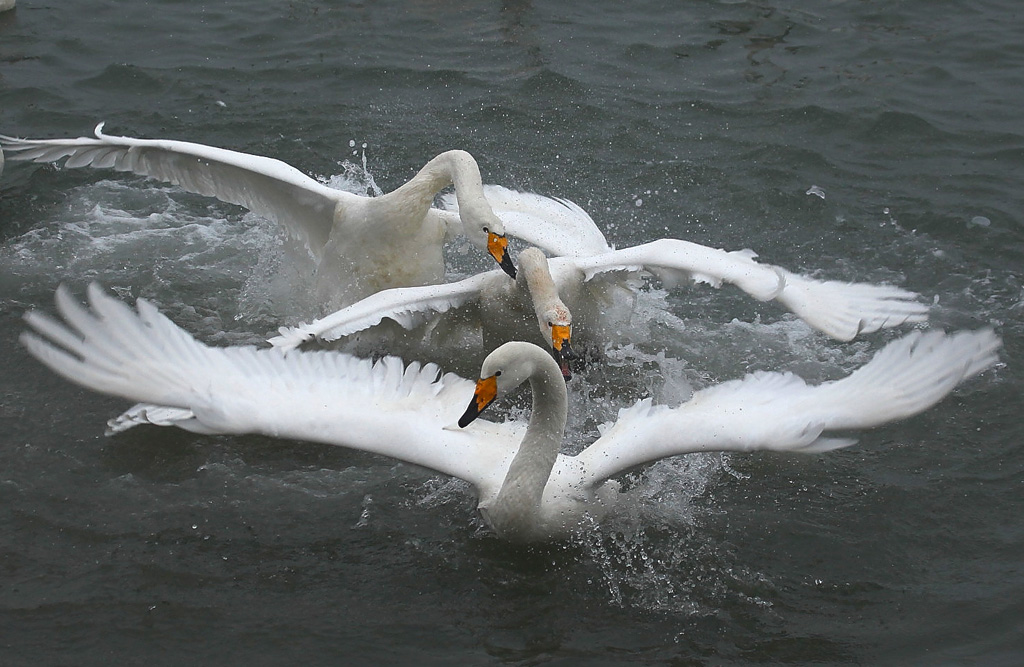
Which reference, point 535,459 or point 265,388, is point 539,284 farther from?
point 265,388

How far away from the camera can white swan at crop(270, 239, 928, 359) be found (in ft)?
20.4

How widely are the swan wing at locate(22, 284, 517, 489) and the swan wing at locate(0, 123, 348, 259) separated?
1.85 meters

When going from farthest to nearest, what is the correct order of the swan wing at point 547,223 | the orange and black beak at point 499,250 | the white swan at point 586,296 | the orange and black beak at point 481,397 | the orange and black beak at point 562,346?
the swan wing at point 547,223 → the orange and black beak at point 499,250 → the white swan at point 586,296 → the orange and black beak at point 562,346 → the orange and black beak at point 481,397

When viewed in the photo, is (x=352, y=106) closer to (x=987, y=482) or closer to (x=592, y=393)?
(x=592, y=393)

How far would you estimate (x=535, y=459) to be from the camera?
17.8 ft

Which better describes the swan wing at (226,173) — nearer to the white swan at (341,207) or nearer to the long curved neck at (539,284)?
the white swan at (341,207)

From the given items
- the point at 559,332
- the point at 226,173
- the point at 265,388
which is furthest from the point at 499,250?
the point at 226,173

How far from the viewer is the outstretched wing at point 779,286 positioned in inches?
247

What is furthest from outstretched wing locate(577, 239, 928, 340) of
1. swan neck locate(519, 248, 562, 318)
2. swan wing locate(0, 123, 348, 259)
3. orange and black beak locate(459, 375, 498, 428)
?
swan wing locate(0, 123, 348, 259)

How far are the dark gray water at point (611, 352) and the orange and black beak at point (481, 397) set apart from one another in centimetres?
84

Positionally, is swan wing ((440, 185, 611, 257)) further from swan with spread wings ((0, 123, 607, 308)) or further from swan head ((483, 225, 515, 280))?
swan head ((483, 225, 515, 280))

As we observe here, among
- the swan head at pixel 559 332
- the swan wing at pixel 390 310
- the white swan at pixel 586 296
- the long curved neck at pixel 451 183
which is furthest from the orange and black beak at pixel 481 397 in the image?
the long curved neck at pixel 451 183

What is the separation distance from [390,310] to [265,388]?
1010 mm

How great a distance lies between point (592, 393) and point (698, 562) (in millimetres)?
1920
